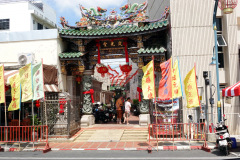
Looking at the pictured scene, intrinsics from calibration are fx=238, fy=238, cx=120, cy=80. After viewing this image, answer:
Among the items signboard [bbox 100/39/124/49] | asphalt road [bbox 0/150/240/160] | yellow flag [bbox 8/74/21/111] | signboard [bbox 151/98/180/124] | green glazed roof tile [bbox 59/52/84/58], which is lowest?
asphalt road [bbox 0/150/240/160]

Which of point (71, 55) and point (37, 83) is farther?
point (71, 55)

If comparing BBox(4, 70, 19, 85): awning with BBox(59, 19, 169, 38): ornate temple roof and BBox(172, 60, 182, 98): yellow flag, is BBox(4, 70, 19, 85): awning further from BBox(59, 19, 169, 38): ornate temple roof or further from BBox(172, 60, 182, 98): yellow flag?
BBox(172, 60, 182, 98): yellow flag

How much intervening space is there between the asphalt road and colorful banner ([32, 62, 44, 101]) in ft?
7.46

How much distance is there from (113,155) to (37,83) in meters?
4.29

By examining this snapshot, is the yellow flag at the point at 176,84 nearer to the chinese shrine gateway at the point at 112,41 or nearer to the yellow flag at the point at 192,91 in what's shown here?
the yellow flag at the point at 192,91

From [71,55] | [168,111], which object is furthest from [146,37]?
[168,111]

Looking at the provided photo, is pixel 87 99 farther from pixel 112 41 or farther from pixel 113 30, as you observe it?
pixel 113 30

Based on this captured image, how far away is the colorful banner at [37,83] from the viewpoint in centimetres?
974

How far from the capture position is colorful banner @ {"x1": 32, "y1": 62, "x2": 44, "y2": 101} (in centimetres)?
974

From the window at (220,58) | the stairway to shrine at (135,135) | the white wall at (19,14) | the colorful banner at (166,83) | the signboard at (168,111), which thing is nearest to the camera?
the colorful banner at (166,83)

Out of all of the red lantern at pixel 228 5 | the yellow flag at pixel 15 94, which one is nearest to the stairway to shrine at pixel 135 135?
the yellow flag at pixel 15 94

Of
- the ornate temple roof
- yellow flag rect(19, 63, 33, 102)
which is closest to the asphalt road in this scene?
yellow flag rect(19, 63, 33, 102)

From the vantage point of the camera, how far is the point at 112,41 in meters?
14.1

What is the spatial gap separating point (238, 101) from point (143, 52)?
18.0ft
